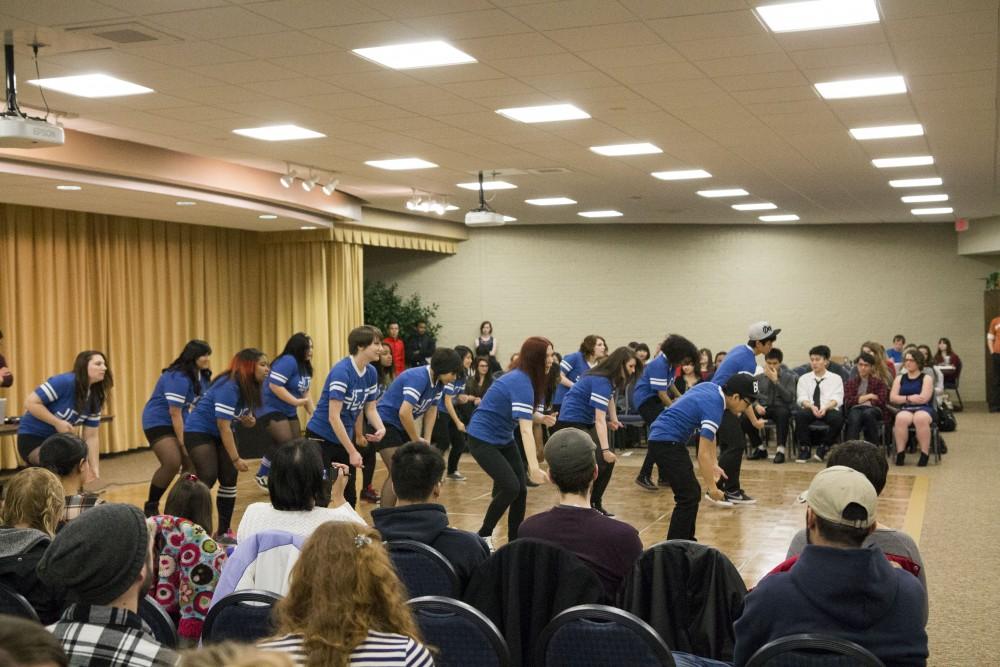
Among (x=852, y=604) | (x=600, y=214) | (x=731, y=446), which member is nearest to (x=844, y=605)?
(x=852, y=604)

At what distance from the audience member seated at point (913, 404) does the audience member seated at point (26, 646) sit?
10.6 metres

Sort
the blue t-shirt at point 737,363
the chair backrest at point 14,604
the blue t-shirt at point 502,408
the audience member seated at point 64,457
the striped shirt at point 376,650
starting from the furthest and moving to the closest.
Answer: the blue t-shirt at point 737,363
the blue t-shirt at point 502,408
the audience member seated at point 64,457
the chair backrest at point 14,604
the striped shirt at point 376,650

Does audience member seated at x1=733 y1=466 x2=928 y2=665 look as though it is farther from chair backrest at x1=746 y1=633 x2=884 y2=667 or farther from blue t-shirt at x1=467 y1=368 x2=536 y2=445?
blue t-shirt at x1=467 y1=368 x2=536 y2=445

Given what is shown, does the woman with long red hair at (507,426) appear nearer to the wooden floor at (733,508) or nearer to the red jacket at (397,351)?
the wooden floor at (733,508)

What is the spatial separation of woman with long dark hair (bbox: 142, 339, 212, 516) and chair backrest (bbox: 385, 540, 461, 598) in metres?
4.33

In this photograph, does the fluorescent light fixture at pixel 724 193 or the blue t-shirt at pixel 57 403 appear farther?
the fluorescent light fixture at pixel 724 193

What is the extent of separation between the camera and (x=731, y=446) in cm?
862

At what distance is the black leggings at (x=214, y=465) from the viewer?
23.7 ft

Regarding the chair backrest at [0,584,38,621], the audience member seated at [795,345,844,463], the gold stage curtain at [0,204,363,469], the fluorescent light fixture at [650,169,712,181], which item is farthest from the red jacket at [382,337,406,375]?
the chair backrest at [0,584,38,621]

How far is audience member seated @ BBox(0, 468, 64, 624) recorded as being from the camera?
325cm

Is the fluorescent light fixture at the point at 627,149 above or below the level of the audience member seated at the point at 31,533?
above

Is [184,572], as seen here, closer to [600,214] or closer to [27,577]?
[27,577]

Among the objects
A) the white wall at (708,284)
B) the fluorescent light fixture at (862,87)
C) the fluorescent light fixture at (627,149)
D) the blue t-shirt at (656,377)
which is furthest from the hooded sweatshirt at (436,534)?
the white wall at (708,284)

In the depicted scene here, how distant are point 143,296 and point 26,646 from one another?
12.4m
